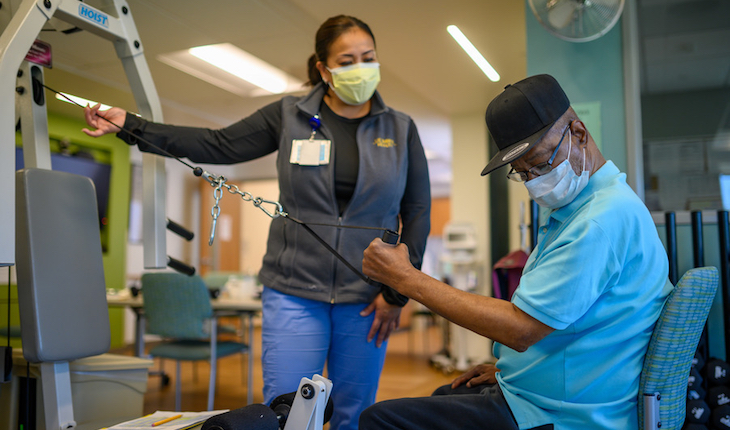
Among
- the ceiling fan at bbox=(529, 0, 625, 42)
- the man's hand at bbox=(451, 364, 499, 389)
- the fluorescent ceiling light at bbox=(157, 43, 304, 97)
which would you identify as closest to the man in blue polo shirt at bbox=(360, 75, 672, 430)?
the man's hand at bbox=(451, 364, 499, 389)

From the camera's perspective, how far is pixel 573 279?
35.8 inches

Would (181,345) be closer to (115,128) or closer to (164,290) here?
(164,290)

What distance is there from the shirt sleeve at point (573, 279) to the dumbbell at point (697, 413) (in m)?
1.09

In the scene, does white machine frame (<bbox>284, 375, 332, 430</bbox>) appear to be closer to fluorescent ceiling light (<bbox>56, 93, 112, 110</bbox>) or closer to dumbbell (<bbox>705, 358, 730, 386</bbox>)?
fluorescent ceiling light (<bbox>56, 93, 112, 110</bbox>)

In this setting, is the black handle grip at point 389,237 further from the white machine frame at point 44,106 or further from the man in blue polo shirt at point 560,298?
the white machine frame at point 44,106

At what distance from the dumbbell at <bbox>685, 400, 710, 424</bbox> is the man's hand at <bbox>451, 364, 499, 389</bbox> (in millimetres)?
862

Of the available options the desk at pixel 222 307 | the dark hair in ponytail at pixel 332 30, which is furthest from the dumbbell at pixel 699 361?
the desk at pixel 222 307

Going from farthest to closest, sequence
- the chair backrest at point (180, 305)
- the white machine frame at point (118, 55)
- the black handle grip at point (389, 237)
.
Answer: the chair backrest at point (180, 305) < the white machine frame at point (118, 55) < the black handle grip at point (389, 237)

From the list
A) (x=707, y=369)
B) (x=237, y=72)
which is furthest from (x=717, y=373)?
(x=237, y=72)

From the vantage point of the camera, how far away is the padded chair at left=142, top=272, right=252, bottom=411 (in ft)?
10.8

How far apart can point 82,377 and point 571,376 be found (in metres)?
1.33

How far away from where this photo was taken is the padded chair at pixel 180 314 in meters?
3.30

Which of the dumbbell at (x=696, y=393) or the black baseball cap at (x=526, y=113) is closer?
the black baseball cap at (x=526, y=113)

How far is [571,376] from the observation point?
985 mm
